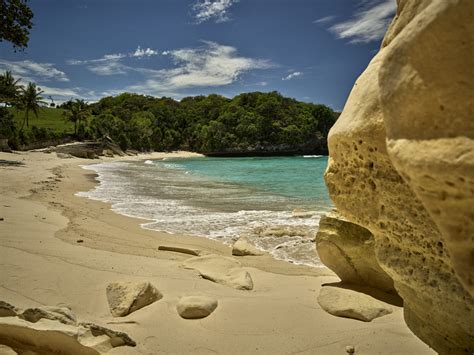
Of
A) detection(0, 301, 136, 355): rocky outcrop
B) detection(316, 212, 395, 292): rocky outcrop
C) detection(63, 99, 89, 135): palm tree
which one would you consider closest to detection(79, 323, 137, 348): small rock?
detection(0, 301, 136, 355): rocky outcrop

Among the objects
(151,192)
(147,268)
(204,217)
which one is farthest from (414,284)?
(151,192)

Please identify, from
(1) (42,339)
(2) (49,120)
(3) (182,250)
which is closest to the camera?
(1) (42,339)

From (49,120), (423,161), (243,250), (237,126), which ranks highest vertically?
(237,126)

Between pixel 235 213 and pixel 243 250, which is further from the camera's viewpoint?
pixel 235 213

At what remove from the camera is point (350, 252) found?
457 centimetres

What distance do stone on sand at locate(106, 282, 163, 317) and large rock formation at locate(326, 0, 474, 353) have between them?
235 cm

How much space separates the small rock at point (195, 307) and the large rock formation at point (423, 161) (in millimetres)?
1813

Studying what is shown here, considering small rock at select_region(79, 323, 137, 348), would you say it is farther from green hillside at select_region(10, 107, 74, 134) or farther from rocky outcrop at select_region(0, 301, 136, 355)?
green hillside at select_region(10, 107, 74, 134)

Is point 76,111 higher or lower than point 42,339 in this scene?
higher

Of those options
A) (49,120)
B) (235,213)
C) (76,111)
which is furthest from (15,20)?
(49,120)

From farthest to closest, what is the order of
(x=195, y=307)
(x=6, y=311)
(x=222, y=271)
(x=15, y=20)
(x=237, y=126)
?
(x=237, y=126), (x=15, y=20), (x=222, y=271), (x=195, y=307), (x=6, y=311)

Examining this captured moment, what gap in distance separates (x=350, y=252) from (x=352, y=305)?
0.99 m

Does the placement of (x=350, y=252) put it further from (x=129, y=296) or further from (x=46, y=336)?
(x=46, y=336)

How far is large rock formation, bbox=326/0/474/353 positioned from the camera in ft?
6.45
